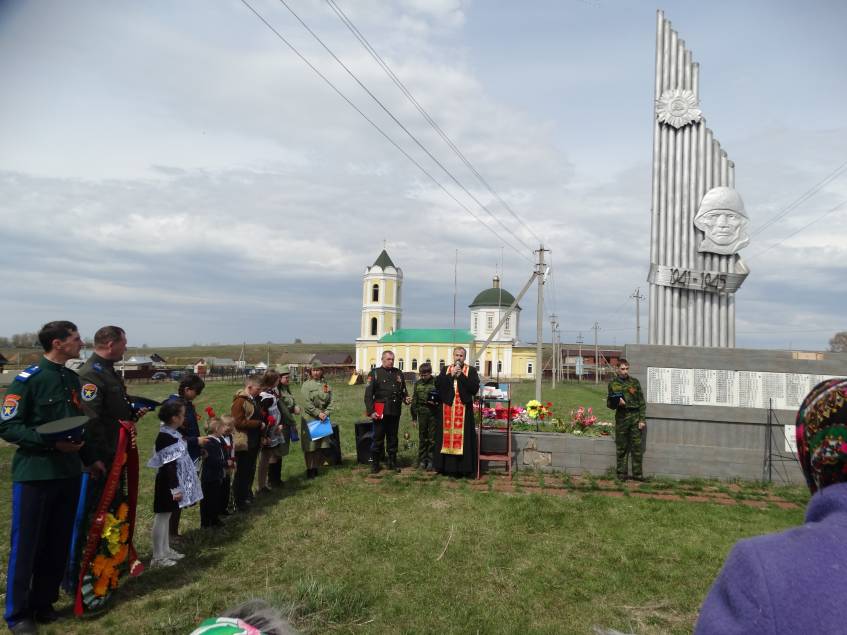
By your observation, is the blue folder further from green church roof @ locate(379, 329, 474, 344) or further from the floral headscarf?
green church roof @ locate(379, 329, 474, 344)

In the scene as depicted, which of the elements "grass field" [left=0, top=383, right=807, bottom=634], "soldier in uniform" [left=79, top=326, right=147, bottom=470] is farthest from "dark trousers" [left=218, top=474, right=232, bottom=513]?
"soldier in uniform" [left=79, top=326, right=147, bottom=470]

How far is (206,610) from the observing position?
4402 millimetres

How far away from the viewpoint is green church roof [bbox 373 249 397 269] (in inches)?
2787

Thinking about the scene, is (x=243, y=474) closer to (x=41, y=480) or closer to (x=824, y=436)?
(x=41, y=480)

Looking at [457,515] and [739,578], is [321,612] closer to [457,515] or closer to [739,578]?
[457,515]

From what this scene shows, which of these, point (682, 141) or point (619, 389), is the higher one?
point (682, 141)

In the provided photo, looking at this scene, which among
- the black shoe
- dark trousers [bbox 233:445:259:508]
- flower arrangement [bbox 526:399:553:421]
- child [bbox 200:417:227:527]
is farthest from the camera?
flower arrangement [bbox 526:399:553:421]

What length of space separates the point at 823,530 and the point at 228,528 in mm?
6339

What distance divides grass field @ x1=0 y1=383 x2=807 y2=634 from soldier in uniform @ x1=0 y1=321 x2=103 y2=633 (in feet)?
0.97

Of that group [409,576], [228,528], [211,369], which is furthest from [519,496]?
[211,369]

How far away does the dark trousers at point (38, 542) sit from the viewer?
161 inches

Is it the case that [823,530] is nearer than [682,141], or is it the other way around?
[823,530]

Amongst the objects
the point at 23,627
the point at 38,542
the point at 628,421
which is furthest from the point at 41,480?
the point at 628,421

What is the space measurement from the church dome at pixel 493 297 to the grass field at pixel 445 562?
6512 cm
